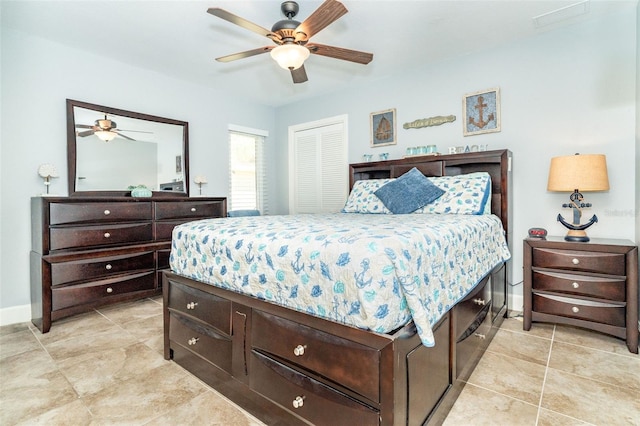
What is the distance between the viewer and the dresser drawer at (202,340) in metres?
1.71

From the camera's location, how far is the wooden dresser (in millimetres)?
2678

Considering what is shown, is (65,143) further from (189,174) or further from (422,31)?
(422,31)

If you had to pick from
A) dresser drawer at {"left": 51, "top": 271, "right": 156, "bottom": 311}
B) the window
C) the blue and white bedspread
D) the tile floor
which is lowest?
the tile floor

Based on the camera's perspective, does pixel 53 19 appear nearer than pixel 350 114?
Yes

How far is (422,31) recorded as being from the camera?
2.90m

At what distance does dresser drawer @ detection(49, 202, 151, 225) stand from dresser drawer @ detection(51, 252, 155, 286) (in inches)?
14.2

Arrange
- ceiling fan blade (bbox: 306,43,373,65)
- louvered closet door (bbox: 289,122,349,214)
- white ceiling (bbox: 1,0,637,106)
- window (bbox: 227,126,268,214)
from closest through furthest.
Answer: ceiling fan blade (bbox: 306,43,373,65) → white ceiling (bbox: 1,0,637,106) → louvered closet door (bbox: 289,122,349,214) → window (bbox: 227,126,268,214)

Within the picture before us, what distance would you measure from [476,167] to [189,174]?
339 centimetres

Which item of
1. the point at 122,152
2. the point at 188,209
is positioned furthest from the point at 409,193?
the point at 122,152

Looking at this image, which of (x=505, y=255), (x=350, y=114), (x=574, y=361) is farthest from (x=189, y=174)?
(x=574, y=361)

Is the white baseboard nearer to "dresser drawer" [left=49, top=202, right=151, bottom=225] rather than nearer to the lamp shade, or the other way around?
"dresser drawer" [left=49, top=202, right=151, bottom=225]

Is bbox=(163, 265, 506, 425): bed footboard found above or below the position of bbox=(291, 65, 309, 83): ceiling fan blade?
below

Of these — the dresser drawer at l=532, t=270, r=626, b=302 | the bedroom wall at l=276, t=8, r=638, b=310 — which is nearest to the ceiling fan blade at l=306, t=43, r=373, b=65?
the bedroom wall at l=276, t=8, r=638, b=310

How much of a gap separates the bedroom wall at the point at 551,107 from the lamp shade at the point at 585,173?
0.36 meters
